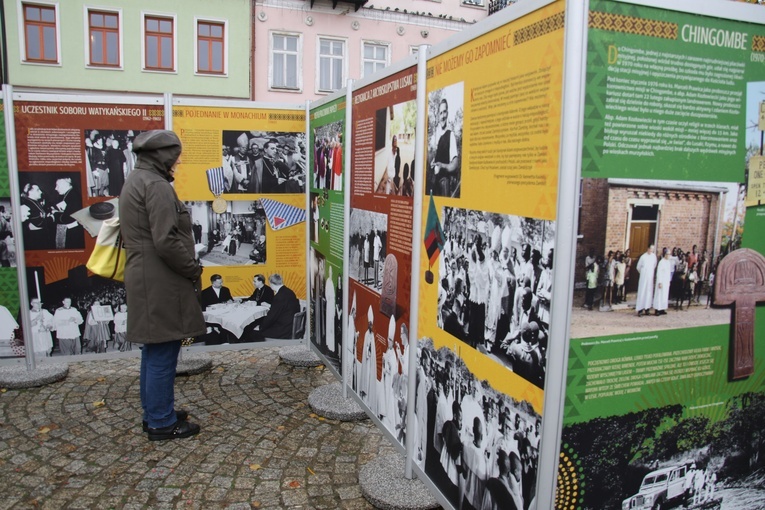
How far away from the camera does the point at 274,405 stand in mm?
5055

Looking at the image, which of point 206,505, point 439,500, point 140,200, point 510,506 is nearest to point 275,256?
point 140,200

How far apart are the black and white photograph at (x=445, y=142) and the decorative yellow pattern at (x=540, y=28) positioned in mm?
497

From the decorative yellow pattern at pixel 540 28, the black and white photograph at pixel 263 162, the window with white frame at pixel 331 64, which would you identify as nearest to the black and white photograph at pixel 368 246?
the black and white photograph at pixel 263 162

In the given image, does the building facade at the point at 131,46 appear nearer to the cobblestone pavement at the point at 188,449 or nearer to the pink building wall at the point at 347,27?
the pink building wall at the point at 347,27

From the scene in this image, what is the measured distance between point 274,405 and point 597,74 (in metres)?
3.90

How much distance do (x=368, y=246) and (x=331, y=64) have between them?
72.9 feet

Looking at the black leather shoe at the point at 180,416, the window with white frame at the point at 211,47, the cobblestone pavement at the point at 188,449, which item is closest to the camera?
the cobblestone pavement at the point at 188,449

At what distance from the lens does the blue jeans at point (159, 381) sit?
4.30 meters

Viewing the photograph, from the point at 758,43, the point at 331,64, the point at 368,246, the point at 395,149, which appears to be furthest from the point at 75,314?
the point at 331,64

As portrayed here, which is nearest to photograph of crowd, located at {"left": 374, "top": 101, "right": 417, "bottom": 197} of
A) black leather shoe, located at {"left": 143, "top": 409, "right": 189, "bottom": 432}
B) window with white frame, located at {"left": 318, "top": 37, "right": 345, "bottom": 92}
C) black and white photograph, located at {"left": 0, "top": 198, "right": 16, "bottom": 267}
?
black leather shoe, located at {"left": 143, "top": 409, "right": 189, "bottom": 432}

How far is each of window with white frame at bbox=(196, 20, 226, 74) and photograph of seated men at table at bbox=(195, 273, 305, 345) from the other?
745 inches

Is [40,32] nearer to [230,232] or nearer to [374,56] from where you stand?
[374,56]

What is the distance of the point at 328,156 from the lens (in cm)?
508

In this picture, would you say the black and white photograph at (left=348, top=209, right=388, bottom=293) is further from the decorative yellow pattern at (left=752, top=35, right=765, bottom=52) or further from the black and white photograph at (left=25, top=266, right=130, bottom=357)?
the black and white photograph at (left=25, top=266, right=130, bottom=357)
